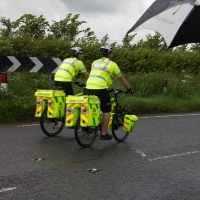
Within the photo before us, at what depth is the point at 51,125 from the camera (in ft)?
27.9

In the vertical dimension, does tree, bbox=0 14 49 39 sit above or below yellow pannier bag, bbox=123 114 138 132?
above

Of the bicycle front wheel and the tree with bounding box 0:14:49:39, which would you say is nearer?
the bicycle front wheel

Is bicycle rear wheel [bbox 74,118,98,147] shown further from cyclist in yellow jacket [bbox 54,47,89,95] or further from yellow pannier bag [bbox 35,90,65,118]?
cyclist in yellow jacket [bbox 54,47,89,95]

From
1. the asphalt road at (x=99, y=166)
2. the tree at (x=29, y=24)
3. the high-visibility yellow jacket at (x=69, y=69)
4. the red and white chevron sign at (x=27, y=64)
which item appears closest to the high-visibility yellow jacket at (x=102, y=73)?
the high-visibility yellow jacket at (x=69, y=69)

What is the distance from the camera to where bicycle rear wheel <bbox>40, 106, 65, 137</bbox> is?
324 inches

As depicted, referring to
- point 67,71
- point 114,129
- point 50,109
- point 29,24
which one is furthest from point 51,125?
point 29,24

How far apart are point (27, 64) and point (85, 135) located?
5.27 m

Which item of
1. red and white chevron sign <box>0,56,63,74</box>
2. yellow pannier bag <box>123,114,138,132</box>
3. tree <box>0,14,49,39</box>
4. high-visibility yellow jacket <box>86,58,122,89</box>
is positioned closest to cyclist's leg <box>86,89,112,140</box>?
high-visibility yellow jacket <box>86,58,122,89</box>

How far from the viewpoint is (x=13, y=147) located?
7.27m

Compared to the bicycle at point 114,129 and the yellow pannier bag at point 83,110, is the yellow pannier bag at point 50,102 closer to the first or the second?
the yellow pannier bag at point 83,110

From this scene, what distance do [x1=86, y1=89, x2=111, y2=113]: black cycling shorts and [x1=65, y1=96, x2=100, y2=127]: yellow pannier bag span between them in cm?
30

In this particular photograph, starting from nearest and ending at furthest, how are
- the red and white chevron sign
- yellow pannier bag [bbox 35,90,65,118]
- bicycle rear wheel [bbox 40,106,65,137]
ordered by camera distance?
1. yellow pannier bag [bbox 35,90,65,118]
2. bicycle rear wheel [bbox 40,106,65,137]
3. the red and white chevron sign

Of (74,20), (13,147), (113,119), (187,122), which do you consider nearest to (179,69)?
(74,20)

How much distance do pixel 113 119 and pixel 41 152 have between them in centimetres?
197
